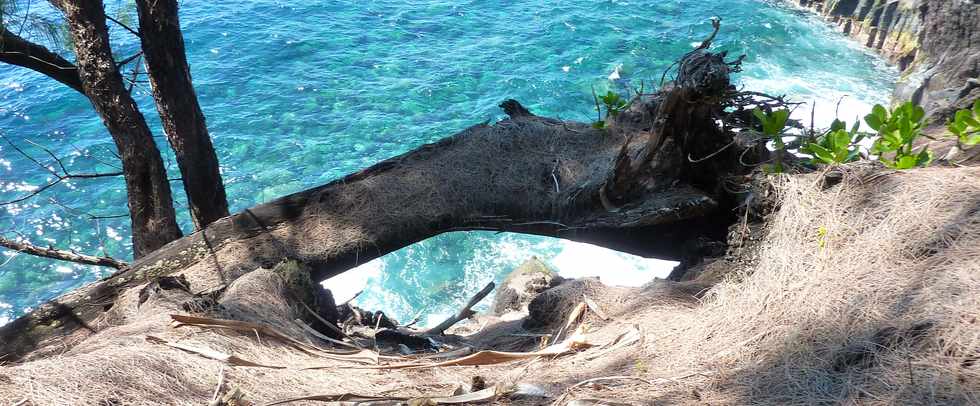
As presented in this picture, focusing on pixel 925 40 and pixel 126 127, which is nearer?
pixel 126 127

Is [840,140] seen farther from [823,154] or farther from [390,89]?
[390,89]

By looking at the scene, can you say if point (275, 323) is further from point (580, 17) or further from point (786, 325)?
point (580, 17)

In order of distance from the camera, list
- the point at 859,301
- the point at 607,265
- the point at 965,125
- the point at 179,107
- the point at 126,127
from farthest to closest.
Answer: the point at 607,265 → the point at 179,107 → the point at 126,127 → the point at 965,125 → the point at 859,301

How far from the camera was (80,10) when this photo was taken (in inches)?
209

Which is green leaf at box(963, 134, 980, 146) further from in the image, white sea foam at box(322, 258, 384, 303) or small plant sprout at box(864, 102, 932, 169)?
white sea foam at box(322, 258, 384, 303)

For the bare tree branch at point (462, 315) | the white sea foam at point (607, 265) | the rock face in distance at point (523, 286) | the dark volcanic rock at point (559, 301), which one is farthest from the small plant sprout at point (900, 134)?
the white sea foam at point (607, 265)

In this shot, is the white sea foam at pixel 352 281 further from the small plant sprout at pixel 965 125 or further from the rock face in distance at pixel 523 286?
the small plant sprout at pixel 965 125

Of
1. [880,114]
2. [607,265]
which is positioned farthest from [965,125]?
[607,265]

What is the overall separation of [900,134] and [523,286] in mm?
5366

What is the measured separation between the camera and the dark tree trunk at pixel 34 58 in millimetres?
5688

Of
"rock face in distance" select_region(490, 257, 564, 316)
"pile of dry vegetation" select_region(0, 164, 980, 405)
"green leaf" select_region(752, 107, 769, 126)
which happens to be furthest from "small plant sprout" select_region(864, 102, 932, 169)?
"rock face in distance" select_region(490, 257, 564, 316)

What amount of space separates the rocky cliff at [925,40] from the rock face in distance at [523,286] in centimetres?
434

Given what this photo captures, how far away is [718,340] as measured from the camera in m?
3.61

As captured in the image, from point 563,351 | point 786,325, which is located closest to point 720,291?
point 786,325
